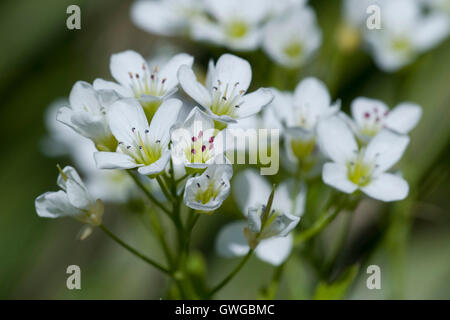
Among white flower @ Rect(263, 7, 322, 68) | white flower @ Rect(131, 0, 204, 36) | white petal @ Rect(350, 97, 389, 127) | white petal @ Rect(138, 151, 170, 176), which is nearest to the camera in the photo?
white petal @ Rect(138, 151, 170, 176)

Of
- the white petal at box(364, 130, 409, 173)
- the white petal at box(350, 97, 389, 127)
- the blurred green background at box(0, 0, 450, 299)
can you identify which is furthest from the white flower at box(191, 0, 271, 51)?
the white petal at box(364, 130, 409, 173)

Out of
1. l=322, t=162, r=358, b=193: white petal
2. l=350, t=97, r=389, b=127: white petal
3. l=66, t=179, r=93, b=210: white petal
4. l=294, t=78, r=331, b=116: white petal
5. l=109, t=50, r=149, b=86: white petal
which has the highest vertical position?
l=109, t=50, r=149, b=86: white petal

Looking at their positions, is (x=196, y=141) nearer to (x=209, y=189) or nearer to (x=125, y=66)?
(x=209, y=189)

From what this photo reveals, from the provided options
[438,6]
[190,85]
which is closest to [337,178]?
[190,85]

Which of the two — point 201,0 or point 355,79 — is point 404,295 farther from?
point 201,0

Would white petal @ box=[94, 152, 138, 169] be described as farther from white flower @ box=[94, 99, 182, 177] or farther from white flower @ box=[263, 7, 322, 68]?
white flower @ box=[263, 7, 322, 68]

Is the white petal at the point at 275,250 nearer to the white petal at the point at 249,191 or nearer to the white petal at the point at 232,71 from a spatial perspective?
the white petal at the point at 249,191
